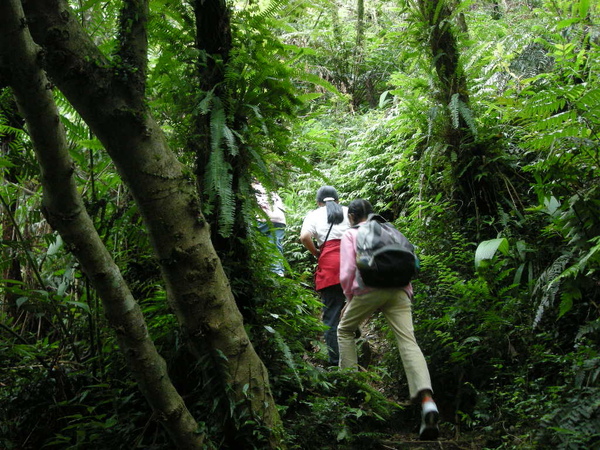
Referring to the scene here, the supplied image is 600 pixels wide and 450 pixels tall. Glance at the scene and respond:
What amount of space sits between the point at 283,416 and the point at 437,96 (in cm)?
453

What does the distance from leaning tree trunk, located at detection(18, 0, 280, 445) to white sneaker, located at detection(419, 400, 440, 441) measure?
1468 mm

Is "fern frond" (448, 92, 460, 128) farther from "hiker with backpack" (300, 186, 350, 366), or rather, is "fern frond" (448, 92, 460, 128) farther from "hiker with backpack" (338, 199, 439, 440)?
"hiker with backpack" (338, 199, 439, 440)

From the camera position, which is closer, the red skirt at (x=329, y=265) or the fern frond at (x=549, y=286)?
the fern frond at (x=549, y=286)

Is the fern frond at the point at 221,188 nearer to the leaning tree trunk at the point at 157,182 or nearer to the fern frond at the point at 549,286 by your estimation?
the leaning tree trunk at the point at 157,182

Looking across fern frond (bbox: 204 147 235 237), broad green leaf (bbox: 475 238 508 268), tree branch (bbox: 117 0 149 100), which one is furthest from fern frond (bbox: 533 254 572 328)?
tree branch (bbox: 117 0 149 100)

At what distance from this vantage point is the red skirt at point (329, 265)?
510cm

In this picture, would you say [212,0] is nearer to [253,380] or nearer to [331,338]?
[253,380]

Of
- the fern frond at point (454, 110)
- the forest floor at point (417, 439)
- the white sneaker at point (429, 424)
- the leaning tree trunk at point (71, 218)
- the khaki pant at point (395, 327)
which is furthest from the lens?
the fern frond at point (454, 110)

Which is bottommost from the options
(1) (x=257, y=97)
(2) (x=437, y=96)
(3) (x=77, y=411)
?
(3) (x=77, y=411)

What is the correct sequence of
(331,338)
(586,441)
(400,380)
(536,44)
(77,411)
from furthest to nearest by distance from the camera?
(536,44)
(331,338)
(400,380)
(77,411)
(586,441)

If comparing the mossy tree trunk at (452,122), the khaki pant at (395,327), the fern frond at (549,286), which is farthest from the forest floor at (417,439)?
the mossy tree trunk at (452,122)

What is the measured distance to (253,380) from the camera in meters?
2.73

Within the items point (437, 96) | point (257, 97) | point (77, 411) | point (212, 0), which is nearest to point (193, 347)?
point (77, 411)

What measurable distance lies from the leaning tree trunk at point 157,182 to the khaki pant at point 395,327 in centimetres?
160
